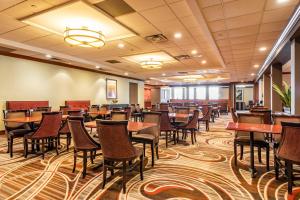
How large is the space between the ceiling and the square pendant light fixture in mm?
140

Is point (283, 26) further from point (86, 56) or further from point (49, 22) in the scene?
point (86, 56)

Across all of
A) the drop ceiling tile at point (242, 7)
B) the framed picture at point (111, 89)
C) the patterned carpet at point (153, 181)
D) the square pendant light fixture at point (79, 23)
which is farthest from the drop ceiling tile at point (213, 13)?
the framed picture at point (111, 89)

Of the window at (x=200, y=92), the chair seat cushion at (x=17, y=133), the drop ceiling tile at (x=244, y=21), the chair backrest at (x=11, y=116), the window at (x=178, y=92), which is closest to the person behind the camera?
the drop ceiling tile at (x=244, y=21)

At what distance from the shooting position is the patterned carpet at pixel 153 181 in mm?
2537

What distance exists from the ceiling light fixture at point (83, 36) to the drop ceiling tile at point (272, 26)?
3.83 metres

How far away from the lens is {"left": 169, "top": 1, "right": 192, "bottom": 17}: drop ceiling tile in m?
3.42

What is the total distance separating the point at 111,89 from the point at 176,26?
8215 millimetres

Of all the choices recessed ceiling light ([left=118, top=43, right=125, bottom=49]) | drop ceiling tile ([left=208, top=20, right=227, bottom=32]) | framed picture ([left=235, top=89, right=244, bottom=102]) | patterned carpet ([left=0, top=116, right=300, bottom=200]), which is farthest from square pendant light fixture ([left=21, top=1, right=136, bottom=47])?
framed picture ([left=235, top=89, right=244, bottom=102])

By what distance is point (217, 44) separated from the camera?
19.5 ft

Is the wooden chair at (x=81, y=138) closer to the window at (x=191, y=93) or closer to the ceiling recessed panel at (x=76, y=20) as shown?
the ceiling recessed panel at (x=76, y=20)

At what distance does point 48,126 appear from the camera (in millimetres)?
4125

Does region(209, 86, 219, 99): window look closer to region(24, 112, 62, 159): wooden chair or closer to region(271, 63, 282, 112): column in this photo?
region(271, 63, 282, 112): column

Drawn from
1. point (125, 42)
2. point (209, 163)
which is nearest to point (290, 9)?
point (209, 163)

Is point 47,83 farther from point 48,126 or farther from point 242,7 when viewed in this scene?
point 242,7
